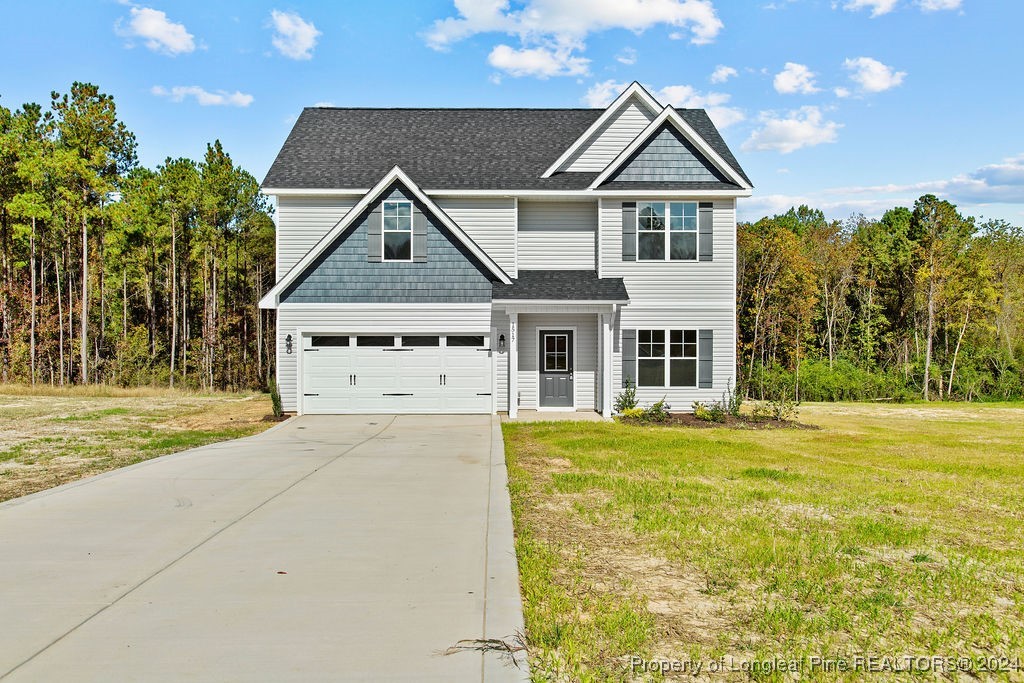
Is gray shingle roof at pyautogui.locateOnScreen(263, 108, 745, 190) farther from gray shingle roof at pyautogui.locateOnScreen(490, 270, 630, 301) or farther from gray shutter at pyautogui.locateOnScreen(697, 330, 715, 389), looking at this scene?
gray shutter at pyautogui.locateOnScreen(697, 330, 715, 389)

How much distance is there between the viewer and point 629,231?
20125 millimetres

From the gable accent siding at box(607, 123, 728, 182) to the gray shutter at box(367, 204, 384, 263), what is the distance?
20.7 ft

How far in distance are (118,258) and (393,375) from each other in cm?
2943

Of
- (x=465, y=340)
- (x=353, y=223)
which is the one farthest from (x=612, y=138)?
(x=353, y=223)

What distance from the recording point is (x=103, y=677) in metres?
4.29

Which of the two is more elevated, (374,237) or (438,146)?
(438,146)

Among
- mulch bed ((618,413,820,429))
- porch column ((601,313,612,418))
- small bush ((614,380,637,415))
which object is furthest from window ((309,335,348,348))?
mulch bed ((618,413,820,429))

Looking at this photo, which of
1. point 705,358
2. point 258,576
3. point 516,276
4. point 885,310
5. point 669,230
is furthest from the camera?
point 885,310

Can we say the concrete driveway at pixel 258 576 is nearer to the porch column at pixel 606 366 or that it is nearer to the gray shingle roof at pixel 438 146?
the porch column at pixel 606 366

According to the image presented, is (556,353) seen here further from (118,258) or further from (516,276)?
(118,258)

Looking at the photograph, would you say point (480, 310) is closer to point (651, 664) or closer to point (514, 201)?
point (514, 201)

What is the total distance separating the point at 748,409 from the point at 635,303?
5.36 metres

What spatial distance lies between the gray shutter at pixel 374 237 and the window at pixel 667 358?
7.27 metres

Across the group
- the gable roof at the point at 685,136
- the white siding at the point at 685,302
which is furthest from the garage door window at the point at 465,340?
the gable roof at the point at 685,136
